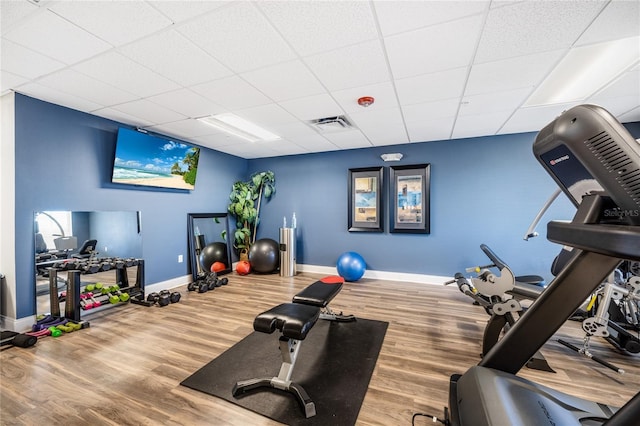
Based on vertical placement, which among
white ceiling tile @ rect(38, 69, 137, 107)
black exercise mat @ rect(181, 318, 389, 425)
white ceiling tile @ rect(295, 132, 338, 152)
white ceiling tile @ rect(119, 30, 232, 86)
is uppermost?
white ceiling tile @ rect(119, 30, 232, 86)

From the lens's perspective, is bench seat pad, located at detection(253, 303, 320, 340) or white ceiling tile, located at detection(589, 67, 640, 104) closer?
bench seat pad, located at detection(253, 303, 320, 340)

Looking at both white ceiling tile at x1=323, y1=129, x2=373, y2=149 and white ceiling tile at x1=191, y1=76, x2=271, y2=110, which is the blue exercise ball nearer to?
white ceiling tile at x1=323, y1=129, x2=373, y2=149

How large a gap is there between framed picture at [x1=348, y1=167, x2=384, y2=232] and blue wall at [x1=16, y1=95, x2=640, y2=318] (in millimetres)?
152

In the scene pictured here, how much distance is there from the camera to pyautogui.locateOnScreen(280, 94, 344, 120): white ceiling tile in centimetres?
282

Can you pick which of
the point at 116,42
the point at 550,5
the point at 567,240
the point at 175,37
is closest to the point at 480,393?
the point at 567,240

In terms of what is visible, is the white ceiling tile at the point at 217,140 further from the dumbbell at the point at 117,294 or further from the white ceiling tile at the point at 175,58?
the dumbbell at the point at 117,294

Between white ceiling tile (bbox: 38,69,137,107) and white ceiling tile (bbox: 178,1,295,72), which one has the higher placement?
white ceiling tile (bbox: 178,1,295,72)

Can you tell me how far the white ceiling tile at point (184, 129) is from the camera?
3572 mm

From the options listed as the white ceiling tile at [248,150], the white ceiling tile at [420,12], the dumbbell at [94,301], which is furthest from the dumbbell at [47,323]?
the white ceiling tile at [420,12]

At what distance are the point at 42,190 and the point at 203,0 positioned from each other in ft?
9.34

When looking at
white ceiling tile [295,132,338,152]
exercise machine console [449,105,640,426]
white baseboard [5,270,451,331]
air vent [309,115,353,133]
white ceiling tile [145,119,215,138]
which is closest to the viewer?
exercise machine console [449,105,640,426]

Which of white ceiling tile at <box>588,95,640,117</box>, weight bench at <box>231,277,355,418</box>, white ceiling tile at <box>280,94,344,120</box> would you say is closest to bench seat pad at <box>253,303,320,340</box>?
weight bench at <box>231,277,355,418</box>

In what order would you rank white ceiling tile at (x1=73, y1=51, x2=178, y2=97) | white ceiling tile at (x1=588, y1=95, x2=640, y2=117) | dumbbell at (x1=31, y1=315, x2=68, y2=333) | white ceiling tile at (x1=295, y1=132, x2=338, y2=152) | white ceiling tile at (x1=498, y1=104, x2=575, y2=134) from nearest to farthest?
white ceiling tile at (x1=73, y1=51, x2=178, y2=97) < dumbbell at (x1=31, y1=315, x2=68, y2=333) < white ceiling tile at (x1=588, y1=95, x2=640, y2=117) < white ceiling tile at (x1=498, y1=104, x2=575, y2=134) < white ceiling tile at (x1=295, y1=132, x2=338, y2=152)

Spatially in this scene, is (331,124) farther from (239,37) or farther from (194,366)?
(194,366)
